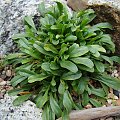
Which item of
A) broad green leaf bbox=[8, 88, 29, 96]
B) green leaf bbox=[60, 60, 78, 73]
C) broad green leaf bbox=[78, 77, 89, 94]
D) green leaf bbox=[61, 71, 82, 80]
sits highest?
green leaf bbox=[60, 60, 78, 73]

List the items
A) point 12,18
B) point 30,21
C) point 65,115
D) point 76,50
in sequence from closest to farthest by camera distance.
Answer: point 65,115, point 76,50, point 30,21, point 12,18

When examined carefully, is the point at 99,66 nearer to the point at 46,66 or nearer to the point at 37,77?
the point at 46,66

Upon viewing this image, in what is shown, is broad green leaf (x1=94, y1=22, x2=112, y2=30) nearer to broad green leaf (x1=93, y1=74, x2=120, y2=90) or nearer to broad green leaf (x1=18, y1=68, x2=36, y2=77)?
broad green leaf (x1=93, y1=74, x2=120, y2=90)

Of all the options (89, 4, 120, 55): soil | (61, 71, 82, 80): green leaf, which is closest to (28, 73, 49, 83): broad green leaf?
(61, 71, 82, 80): green leaf

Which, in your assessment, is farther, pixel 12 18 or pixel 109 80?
pixel 12 18

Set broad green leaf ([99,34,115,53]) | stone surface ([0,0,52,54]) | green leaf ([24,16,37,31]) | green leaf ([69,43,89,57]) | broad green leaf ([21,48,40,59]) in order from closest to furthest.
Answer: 1. green leaf ([69,43,89,57])
2. broad green leaf ([21,48,40,59])
3. broad green leaf ([99,34,115,53])
4. green leaf ([24,16,37,31])
5. stone surface ([0,0,52,54])

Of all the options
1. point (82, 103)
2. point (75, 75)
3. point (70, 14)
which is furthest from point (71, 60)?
point (70, 14)

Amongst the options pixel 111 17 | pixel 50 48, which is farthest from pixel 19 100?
pixel 111 17
